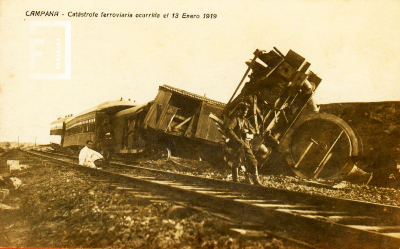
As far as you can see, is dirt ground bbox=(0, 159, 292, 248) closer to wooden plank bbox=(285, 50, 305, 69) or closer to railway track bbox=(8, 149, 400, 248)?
railway track bbox=(8, 149, 400, 248)

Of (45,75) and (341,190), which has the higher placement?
(45,75)

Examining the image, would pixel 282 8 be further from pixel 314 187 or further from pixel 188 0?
pixel 314 187

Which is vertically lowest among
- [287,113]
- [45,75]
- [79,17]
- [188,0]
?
[287,113]

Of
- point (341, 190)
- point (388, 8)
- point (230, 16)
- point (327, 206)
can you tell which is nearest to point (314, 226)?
point (327, 206)

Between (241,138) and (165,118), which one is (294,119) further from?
(165,118)

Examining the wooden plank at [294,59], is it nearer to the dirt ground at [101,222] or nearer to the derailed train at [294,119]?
the derailed train at [294,119]

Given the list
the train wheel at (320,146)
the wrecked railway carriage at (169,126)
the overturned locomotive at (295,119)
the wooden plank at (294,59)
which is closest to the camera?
the train wheel at (320,146)

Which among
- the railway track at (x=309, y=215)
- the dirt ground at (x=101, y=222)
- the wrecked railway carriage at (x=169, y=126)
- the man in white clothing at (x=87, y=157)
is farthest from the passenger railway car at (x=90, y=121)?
the railway track at (x=309, y=215)
